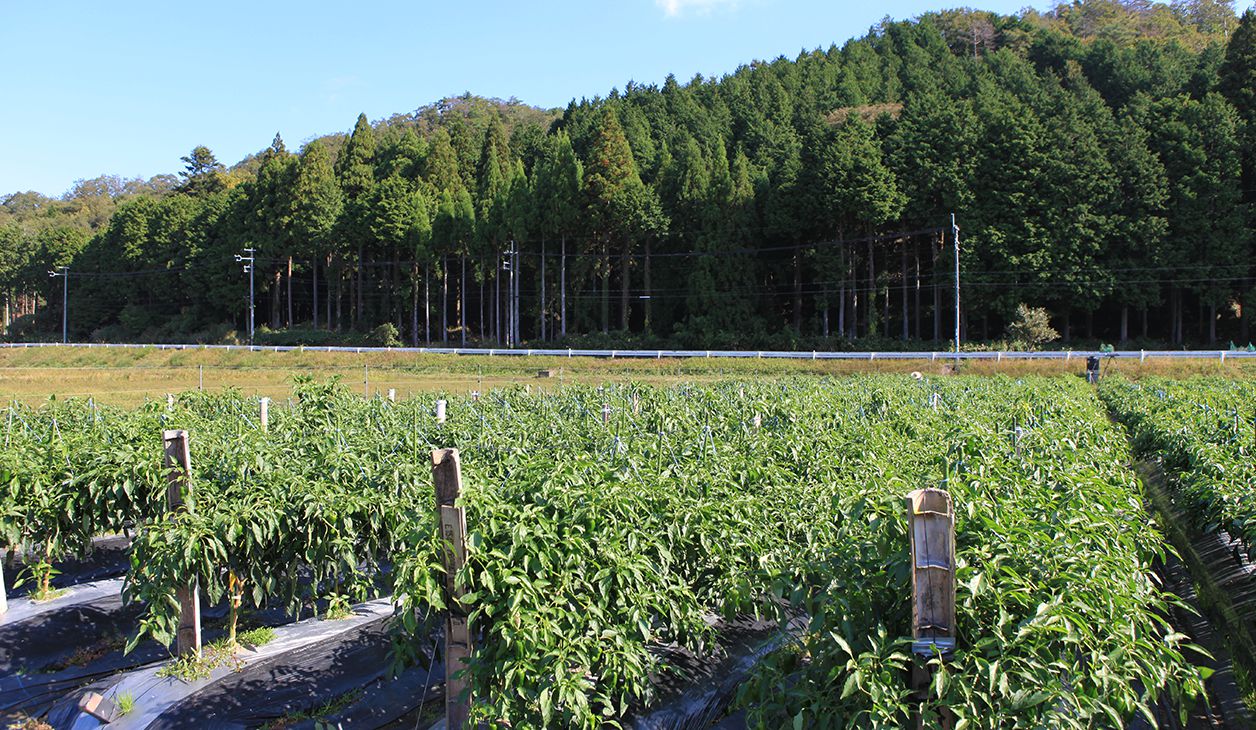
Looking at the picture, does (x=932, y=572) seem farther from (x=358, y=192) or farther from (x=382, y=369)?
(x=358, y=192)

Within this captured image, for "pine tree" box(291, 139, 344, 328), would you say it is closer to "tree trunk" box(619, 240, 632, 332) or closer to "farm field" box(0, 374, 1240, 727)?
"tree trunk" box(619, 240, 632, 332)

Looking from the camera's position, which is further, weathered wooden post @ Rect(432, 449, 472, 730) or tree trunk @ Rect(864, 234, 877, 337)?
tree trunk @ Rect(864, 234, 877, 337)

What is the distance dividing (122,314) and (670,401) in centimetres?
7328

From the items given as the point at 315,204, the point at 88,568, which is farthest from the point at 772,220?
the point at 88,568

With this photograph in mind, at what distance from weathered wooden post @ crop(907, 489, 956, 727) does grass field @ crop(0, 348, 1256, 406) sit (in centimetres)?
2396

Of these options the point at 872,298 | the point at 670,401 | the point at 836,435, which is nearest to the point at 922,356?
the point at 872,298

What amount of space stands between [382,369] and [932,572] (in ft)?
136

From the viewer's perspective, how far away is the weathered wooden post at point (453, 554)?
442cm

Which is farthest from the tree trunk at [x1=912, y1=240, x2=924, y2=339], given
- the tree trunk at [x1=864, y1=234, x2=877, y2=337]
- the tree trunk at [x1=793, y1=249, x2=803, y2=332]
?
the tree trunk at [x1=793, y1=249, x2=803, y2=332]

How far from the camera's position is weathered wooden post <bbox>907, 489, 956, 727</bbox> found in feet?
10.1

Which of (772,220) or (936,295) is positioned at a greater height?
(772,220)

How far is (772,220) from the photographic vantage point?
50.0 metres

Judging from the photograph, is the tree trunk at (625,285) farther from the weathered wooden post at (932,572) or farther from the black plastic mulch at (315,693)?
the weathered wooden post at (932,572)

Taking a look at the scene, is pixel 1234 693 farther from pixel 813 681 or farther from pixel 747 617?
pixel 813 681
